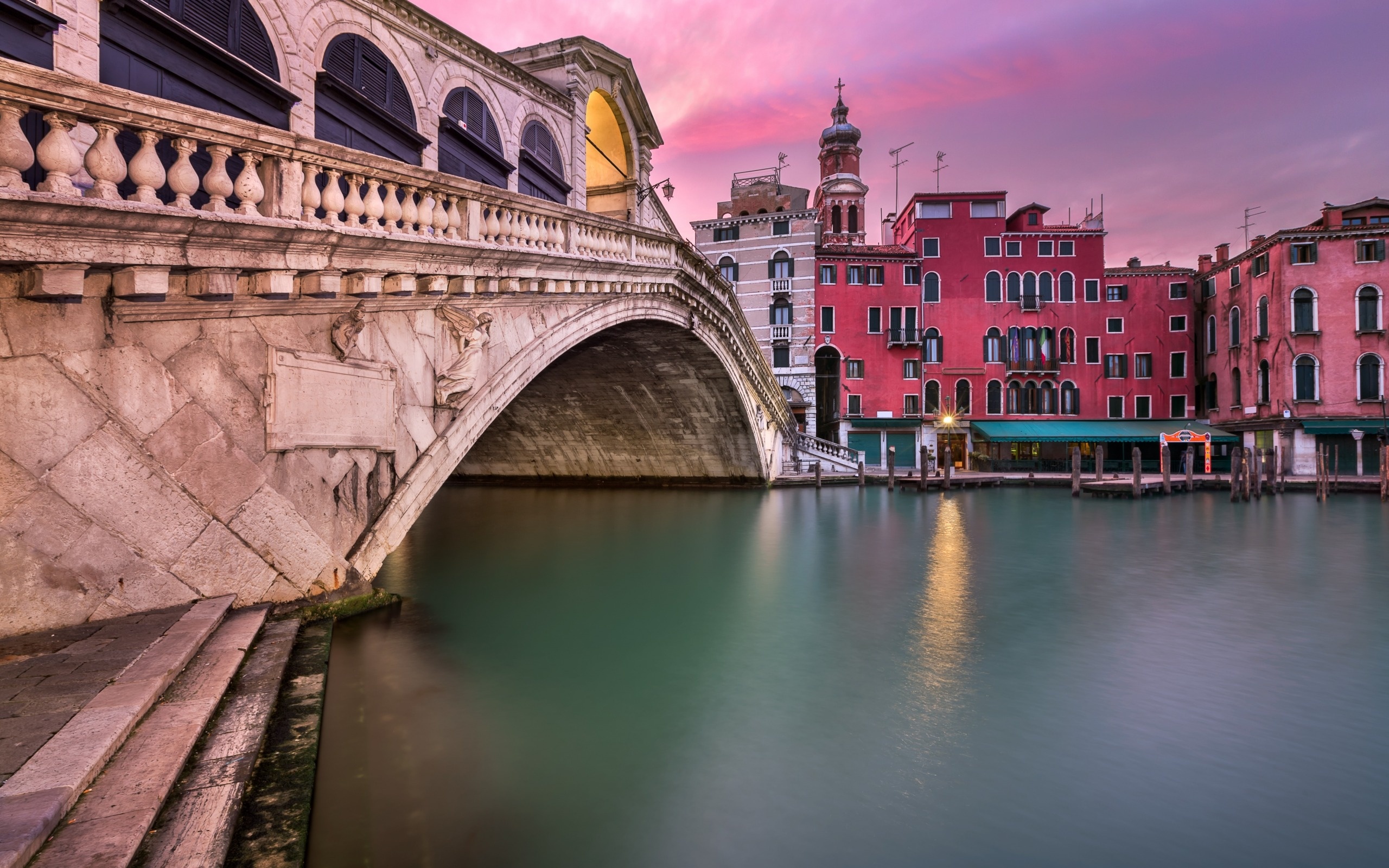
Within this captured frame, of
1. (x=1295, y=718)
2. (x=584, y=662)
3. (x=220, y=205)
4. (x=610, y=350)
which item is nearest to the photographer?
(x=220, y=205)

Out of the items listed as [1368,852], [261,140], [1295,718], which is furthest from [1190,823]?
[261,140]

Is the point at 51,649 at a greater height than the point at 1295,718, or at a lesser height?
greater

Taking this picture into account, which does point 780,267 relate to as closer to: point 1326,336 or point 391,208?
point 1326,336

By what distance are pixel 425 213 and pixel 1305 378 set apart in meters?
29.0

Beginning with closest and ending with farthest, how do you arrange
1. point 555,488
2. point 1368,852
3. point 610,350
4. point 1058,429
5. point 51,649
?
point 1368,852, point 51,649, point 610,350, point 555,488, point 1058,429

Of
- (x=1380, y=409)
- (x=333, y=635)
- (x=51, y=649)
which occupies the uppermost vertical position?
(x=1380, y=409)

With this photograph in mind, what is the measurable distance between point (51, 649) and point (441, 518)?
1192 cm

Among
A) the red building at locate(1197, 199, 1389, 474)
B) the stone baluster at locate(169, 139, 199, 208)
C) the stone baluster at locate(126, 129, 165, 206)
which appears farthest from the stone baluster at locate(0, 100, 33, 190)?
the red building at locate(1197, 199, 1389, 474)

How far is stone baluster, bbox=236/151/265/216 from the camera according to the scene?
436cm

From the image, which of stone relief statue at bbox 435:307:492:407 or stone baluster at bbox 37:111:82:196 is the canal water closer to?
stone relief statue at bbox 435:307:492:407

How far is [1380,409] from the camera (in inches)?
920


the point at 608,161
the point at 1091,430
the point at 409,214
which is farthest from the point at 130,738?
the point at 1091,430

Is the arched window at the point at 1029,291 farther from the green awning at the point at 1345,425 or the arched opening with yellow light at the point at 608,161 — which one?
the arched opening with yellow light at the point at 608,161

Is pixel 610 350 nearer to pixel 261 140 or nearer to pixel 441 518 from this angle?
pixel 441 518
